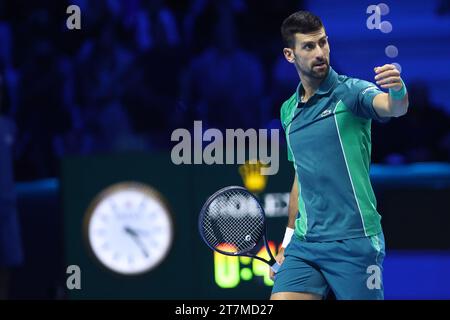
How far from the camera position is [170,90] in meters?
7.04

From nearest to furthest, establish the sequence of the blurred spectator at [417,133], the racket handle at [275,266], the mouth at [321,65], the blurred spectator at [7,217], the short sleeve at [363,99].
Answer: the short sleeve at [363,99] < the mouth at [321,65] < the racket handle at [275,266] < the blurred spectator at [7,217] < the blurred spectator at [417,133]

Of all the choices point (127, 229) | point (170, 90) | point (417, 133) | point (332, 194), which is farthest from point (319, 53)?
point (170, 90)

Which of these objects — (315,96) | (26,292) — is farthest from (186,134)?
(315,96)

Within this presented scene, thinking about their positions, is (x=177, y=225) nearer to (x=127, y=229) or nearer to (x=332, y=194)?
(x=127, y=229)

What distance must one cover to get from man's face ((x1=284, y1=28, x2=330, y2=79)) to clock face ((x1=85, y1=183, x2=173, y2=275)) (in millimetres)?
2034

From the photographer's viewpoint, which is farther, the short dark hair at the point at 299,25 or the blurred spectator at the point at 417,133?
the blurred spectator at the point at 417,133

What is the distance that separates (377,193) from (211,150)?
3.47 feet

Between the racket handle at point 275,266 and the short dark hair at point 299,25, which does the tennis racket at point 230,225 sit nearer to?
the racket handle at point 275,266

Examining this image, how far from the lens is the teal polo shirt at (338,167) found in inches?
165

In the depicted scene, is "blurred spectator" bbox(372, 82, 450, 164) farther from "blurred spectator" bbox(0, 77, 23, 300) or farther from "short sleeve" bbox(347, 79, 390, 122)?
"short sleeve" bbox(347, 79, 390, 122)

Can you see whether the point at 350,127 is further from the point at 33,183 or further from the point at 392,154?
the point at 33,183

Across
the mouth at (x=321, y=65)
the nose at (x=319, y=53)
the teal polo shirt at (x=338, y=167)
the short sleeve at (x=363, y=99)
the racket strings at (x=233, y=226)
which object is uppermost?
the nose at (x=319, y=53)

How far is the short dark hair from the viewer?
14.3ft

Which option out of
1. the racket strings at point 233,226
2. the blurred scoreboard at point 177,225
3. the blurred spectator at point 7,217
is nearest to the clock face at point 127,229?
the blurred scoreboard at point 177,225
